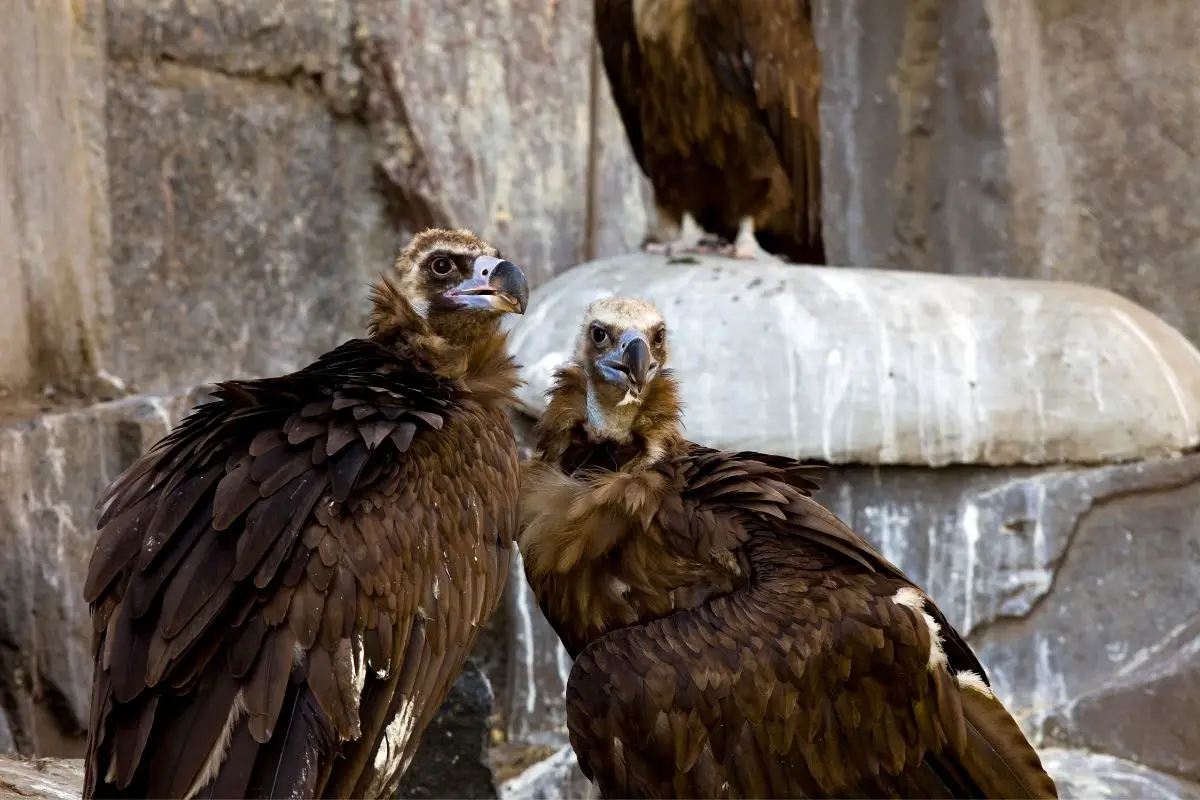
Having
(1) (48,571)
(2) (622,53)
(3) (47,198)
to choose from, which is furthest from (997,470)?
(3) (47,198)

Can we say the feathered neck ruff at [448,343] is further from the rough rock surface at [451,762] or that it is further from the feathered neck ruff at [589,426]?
the rough rock surface at [451,762]

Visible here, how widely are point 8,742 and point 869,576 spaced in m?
2.44

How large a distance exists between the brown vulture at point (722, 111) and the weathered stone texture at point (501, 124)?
899 mm

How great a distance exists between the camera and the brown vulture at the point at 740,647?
9.09 ft

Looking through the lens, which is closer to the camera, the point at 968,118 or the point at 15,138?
the point at 15,138

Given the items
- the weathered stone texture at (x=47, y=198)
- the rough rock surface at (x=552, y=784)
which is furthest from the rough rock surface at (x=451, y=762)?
the weathered stone texture at (x=47, y=198)

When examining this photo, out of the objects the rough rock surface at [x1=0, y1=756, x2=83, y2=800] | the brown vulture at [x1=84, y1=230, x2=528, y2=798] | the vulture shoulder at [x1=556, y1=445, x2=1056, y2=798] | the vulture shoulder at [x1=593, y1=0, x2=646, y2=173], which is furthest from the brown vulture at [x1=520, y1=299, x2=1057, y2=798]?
the vulture shoulder at [x1=593, y1=0, x2=646, y2=173]

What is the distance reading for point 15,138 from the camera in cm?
458

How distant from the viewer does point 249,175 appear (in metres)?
6.36

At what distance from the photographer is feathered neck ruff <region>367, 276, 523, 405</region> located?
3.21 metres

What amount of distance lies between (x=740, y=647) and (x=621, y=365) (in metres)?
0.69

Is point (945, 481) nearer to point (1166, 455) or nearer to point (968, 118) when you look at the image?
point (1166, 455)

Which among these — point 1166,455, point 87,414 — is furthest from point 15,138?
point 1166,455

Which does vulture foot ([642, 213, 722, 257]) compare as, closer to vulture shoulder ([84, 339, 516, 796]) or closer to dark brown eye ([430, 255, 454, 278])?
dark brown eye ([430, 255, 454, 278])
